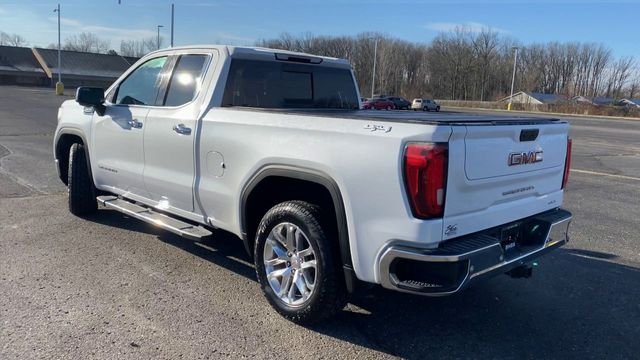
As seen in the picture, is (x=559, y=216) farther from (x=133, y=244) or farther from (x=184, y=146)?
(x=133, y=244)

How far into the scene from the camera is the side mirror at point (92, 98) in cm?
547

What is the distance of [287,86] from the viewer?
5082mm

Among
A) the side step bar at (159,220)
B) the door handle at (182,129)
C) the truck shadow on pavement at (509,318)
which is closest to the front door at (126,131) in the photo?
the side step bar at (159,220)

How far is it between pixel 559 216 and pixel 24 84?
82.7 meters

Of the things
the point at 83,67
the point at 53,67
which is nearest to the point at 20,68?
the point at 53,67

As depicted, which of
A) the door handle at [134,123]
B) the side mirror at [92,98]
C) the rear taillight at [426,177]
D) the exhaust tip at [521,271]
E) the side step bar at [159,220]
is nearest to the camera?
the rear taillight at [426,177]

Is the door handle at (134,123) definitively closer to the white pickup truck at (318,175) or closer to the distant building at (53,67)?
the white pickup truck at (318,175)

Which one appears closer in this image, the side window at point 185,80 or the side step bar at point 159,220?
the side step bar at point 159,220

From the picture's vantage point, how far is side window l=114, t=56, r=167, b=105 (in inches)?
203

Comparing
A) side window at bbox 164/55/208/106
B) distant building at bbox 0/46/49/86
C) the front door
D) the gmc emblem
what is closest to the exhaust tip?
the gmc emblem

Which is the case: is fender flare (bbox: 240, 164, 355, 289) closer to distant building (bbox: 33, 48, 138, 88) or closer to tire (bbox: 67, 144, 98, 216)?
tire (bbox: 67, 144, 98, 216)

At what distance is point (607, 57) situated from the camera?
117 m

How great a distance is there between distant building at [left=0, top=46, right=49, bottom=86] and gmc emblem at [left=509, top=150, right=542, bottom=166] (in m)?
82.0

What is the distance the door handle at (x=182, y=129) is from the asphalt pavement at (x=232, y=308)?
0.93m
